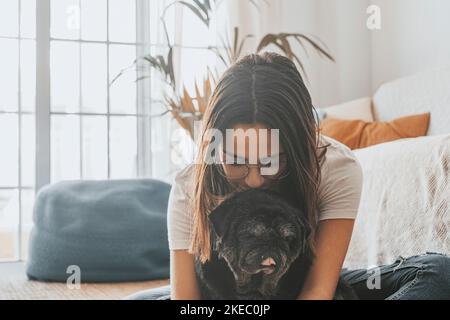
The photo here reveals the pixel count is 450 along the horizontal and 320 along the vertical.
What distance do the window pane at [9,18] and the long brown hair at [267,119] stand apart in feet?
1.16

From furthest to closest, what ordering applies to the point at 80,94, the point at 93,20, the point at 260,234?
the point at 80,94 → the point at 93,20 → the point at 260,234

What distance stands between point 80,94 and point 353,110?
2.83 feet

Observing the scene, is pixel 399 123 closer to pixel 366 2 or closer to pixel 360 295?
pixel 366 2

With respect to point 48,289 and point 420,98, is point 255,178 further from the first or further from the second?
point 420,98

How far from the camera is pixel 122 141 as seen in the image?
1.43 meters

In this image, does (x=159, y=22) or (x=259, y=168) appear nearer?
(x=259, y=168)

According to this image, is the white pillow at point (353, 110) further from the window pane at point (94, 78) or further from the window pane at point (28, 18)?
the window pane at point (28, 18)

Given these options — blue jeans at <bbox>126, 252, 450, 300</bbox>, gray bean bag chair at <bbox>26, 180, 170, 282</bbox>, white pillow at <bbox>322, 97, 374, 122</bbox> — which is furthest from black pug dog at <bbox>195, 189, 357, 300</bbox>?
white pillow at <bbox>322, 97, 374, 122</bbox>

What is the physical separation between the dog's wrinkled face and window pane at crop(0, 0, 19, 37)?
44 cm

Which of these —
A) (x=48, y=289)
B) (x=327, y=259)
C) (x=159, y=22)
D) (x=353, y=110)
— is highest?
(x=159, y=22)

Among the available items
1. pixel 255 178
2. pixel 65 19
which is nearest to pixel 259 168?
pixel 255 178

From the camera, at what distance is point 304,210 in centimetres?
74

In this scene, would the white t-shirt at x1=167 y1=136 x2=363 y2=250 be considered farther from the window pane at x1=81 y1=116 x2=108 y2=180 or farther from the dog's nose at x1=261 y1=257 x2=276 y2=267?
the window pane at x1=81 y1=116 x2=108 y2=180
